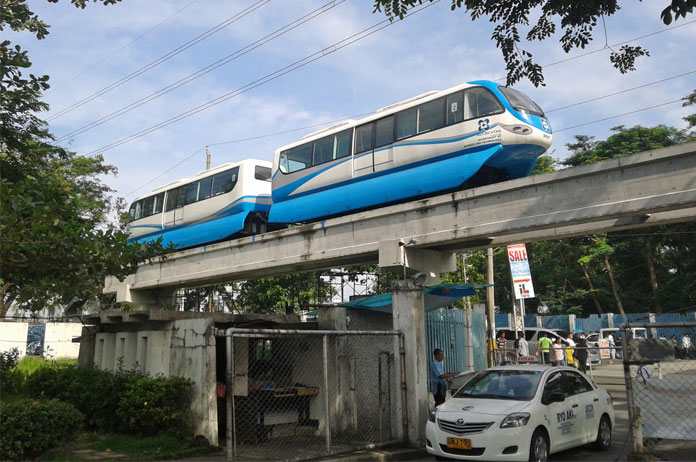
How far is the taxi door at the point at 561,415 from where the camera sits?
897 cm

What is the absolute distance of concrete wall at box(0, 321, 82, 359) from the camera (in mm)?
33469

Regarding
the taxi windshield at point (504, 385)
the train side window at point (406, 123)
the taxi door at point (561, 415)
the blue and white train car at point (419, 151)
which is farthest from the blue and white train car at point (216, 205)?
the taxi door at point (561, 415)

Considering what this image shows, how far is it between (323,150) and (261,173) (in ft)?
14.9

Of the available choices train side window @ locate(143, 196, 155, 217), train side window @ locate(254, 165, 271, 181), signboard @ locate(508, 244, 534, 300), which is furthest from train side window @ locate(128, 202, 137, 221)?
signboard @ locate(508, 244, 534, 300)

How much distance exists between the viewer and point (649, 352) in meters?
9.43

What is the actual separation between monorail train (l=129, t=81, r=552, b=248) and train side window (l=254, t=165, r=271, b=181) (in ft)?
0.11

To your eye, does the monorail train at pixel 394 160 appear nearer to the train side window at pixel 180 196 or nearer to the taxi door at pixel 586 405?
the train side window at pixel 180 196

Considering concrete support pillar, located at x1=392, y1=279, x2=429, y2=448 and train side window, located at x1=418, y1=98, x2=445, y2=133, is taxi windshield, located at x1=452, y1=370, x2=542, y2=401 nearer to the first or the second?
concrete support pillar, located at x1=392, y1=279, x2=429, y2=448

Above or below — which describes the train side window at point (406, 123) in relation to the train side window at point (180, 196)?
below

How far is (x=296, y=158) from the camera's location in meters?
17.9

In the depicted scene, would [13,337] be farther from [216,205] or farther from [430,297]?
[430,297]

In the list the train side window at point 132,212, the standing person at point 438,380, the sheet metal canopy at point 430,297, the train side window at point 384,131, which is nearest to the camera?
the standing person at point 438,380

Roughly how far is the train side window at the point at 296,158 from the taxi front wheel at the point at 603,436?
10.2 meters

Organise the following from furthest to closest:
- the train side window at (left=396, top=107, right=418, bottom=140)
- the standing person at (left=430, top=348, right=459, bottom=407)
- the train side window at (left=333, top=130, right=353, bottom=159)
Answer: the train side window at (left=333, top=130, right=353, bottom=159), the train side window at (left=396, top=107, right=418, bottom=140), the standing person at (left=430, top=348, right=459, bottom=407)
